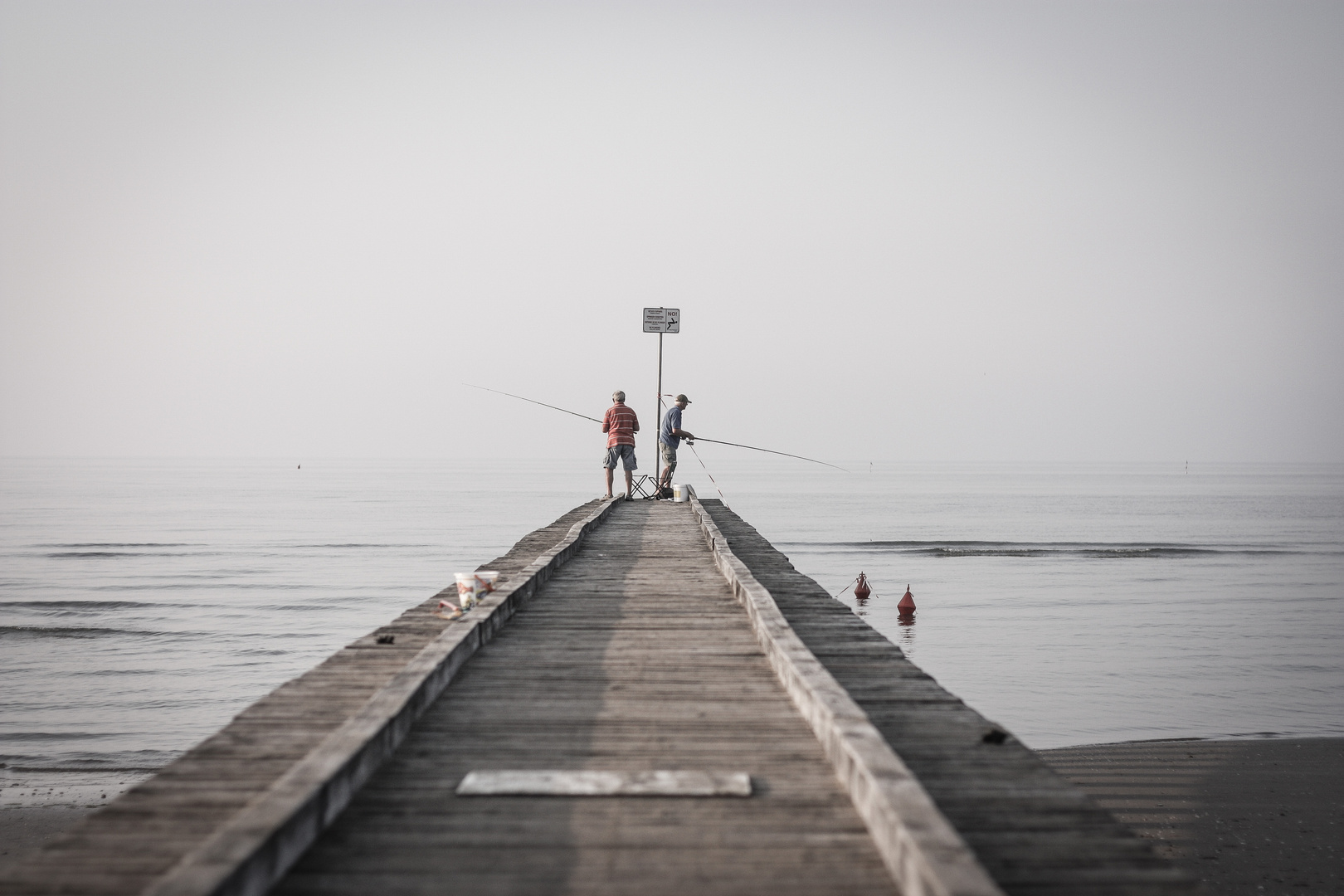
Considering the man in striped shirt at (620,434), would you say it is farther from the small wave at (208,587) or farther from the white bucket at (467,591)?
the small wave at (208,587)

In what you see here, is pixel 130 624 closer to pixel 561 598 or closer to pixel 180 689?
pixel 180 689

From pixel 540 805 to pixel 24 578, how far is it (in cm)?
3098

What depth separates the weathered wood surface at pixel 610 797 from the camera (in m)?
3.07

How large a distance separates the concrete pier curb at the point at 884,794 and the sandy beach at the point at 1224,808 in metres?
4.90

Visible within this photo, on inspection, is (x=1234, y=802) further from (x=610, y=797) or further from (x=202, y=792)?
(x=202, y=792)

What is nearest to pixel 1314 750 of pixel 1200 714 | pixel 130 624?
pixel 1200 714

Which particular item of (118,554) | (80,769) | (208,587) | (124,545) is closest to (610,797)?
(80,769)

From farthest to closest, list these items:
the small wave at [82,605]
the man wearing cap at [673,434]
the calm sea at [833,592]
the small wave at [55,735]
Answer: the small wave at [82,605]
the man wearing cap at [673,434]
the calm sea at [833,592]
the small wave at [55,735]

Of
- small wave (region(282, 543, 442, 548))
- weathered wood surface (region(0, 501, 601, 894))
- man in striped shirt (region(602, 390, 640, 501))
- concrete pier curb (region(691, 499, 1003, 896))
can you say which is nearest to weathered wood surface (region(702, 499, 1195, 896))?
concrete pier curb (region(691, 499, 1003, 896))

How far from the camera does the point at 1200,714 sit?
1401cm

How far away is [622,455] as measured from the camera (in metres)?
18.5

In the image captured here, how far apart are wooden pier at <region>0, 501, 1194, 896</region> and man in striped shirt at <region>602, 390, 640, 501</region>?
11844mm

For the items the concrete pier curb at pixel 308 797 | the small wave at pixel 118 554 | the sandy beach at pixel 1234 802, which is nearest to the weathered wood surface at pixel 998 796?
the concrete pier curb at pixel 308 797

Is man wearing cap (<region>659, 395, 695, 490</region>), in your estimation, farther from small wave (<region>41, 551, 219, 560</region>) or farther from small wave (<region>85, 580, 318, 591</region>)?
small wave (<region>41, 551, 219, 560</region>)
